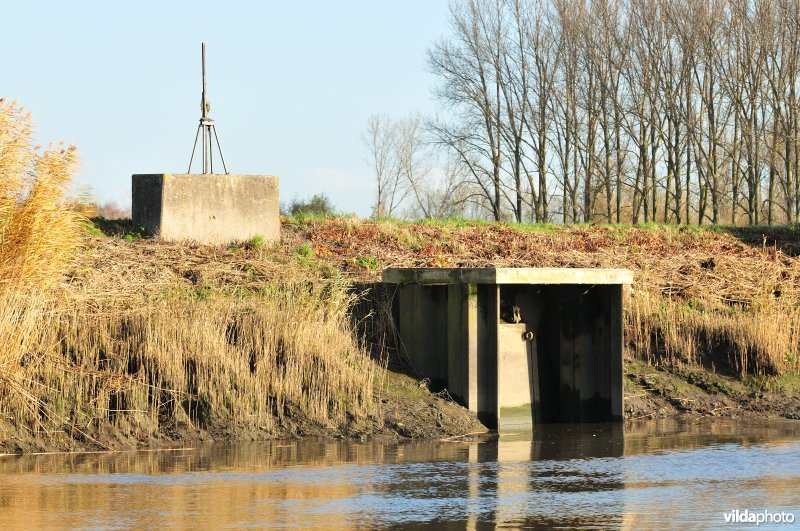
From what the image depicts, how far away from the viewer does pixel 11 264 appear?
50.4 feet

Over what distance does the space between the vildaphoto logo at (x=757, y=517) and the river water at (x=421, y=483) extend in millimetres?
78

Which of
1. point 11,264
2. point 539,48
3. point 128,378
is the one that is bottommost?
point 128,378

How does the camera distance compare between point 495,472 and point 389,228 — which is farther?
point 389,228

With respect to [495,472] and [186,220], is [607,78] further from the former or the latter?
[495,472]

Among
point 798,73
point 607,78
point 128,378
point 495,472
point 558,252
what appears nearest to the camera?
point 495,472

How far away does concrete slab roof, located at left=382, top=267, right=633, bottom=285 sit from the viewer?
15227 millimetres

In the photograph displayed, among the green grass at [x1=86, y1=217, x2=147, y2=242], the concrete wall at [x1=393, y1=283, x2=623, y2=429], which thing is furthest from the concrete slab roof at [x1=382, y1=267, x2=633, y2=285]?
the green grass at [x1=86, y1=217, x2=147, y2=242]

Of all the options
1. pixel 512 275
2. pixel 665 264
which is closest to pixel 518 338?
pixel 512 275

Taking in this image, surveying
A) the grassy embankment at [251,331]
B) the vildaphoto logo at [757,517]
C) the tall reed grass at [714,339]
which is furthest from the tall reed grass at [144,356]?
the vildaphoto logo at [757,517]

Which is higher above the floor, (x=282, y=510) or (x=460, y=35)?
(x=460, y=35)

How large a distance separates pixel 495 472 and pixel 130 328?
5124 millimetres

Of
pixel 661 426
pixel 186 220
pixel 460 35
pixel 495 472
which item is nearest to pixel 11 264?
pixel 186 220

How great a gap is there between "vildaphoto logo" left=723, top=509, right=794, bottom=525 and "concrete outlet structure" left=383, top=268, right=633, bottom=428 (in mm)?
5773

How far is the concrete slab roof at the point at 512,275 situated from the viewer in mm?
15227
